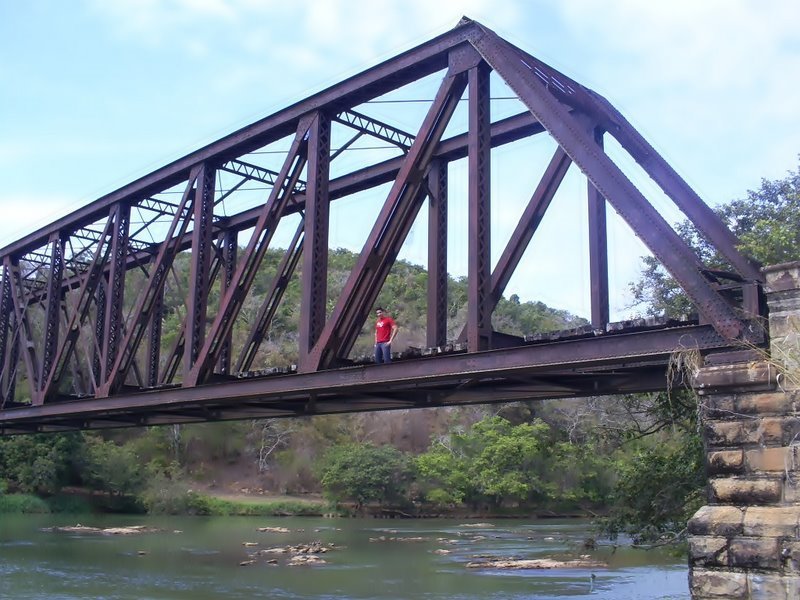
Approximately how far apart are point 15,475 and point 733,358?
59934mm

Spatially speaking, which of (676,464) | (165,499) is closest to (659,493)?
(676,464)

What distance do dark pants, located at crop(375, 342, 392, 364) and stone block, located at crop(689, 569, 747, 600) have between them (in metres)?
5.91

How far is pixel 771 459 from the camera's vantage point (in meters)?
9.09

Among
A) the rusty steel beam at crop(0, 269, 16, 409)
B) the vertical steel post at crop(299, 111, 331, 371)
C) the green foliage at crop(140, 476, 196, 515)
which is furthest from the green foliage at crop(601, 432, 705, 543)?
the green foliage at crop(140, 476, 196, 515)

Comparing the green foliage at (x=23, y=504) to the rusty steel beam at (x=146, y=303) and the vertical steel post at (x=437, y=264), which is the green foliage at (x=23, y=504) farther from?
the vertical steel post at (x=437, y=264)

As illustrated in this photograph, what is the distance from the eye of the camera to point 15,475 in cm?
6066

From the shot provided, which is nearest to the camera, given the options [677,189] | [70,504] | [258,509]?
[677,189]

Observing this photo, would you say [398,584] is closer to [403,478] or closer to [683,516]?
[683,516]

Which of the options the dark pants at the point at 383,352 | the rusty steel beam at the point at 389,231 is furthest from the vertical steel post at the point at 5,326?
the dark pants at the point at 383,352

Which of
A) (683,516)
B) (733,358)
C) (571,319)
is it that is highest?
(571,319)

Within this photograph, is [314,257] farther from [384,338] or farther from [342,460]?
[342,460]

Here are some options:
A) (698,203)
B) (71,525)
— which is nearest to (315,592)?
(698,203)

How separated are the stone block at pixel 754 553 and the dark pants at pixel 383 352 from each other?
620cm

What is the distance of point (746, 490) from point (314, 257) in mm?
8565
